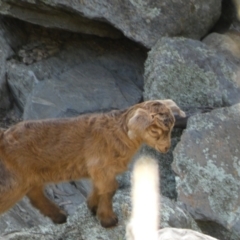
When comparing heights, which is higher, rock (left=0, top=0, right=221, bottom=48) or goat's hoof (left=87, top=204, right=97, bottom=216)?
rock (left=0, top=0, right=221, bottom=48)

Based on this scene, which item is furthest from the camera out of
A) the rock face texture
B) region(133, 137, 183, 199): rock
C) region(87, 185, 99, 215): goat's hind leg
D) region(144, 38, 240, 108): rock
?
region(144, 38, 240, 108): rock

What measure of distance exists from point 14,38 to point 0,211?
4.14 meters

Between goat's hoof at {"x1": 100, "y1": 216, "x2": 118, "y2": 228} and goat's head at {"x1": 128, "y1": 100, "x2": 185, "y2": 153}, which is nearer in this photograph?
goat's head at {"x1": 128, "y1": 100, "x2": 185, "y2": 153}

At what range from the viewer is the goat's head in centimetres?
687

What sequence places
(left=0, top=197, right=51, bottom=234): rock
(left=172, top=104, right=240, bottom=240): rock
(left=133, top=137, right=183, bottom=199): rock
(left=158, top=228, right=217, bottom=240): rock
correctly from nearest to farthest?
1. (left=158, top=228, right=217, bottom=240): rock
2. (left=0, top=197, right=51, bottom=234): rock
3. (left=172, top=104, right=240, bottom=240): rock
4. (left=133, top=137, right=183, bottom=199): rock

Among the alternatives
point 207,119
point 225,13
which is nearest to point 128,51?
point 225,13

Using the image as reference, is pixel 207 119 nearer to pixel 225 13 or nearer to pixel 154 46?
pixel 154 46

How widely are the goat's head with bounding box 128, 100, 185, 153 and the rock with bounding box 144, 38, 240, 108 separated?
2.42 m

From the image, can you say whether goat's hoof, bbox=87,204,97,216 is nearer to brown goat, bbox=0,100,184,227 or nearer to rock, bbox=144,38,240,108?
brown goat, bbox=0,100,184,227

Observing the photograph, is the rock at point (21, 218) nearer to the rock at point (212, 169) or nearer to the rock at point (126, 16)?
the rock at point (212, 169)

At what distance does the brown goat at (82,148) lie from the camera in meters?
6.96

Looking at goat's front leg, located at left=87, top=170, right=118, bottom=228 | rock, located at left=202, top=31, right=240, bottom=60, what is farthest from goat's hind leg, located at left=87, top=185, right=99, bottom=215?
rock, located at left=202, top=31, right=240, bottom=60

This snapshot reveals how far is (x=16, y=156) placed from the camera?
7000mm

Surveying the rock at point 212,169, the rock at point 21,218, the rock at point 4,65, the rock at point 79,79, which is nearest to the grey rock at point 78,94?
the rock at point 79,79
